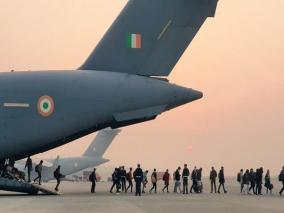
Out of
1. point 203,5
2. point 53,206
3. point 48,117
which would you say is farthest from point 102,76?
point 53,206

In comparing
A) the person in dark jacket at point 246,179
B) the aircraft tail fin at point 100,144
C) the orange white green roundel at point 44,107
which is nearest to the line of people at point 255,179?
the person in dark jacket at point 246,179

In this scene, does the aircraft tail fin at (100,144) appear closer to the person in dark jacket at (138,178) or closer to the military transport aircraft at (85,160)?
the military transport aircraft at (85,160)

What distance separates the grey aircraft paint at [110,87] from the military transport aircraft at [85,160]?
29.3 metres

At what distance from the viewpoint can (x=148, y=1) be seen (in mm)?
22375

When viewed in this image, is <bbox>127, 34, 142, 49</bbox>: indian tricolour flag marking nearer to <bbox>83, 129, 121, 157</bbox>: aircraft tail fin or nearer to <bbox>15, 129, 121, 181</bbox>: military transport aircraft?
<bbox>15, 129, 121, 181</bbox>: military transport aircraft

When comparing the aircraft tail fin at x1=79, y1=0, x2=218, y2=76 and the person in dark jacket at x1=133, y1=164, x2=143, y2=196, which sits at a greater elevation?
the aircraft tail fin at x1=79, y1=0, x2=218, y2=76

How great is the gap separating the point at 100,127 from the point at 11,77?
410 centimetres

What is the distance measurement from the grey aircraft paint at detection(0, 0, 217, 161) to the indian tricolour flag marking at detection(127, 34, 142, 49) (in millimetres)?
96

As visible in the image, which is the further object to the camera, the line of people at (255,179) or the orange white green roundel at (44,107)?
the line of people at (255,179)

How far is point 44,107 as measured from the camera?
21.1 m

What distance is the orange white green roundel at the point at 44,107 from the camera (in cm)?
2108

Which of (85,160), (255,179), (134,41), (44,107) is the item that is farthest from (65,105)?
(85,160)

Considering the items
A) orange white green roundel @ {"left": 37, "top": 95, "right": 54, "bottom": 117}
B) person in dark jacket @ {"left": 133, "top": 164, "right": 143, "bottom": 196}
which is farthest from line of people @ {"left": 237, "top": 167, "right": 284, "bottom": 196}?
orange white green roundel @ {"left": 37, "top": 95, "right": 54, "bottom": 117}

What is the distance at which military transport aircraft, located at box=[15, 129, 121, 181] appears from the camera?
5078 cm
